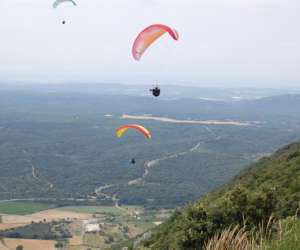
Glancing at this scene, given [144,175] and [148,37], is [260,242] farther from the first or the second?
[144,175]

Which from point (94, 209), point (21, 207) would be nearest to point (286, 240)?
point (94, 209)

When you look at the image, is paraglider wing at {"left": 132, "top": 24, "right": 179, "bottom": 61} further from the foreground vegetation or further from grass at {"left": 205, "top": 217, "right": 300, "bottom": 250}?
the foreground vegetation

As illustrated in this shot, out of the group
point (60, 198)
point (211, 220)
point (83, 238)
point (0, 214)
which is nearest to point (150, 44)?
point (211, 220)

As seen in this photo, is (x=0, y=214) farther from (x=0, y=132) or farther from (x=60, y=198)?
(x=0, y=132)

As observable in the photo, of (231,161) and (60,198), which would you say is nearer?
(60,198)

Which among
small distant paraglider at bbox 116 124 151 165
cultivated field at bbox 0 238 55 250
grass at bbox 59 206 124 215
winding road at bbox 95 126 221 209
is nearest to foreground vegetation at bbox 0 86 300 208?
winding road at bbox 95 126 221 209

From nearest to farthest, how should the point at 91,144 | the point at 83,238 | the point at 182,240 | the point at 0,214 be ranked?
the point at 182,240 → the point at 83,238 → the point at 0,214 → the point at 91,144

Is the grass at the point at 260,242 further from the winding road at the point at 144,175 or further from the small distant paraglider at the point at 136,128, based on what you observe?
the winding road at the point at 144,175

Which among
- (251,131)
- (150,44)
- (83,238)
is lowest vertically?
(83,238)
